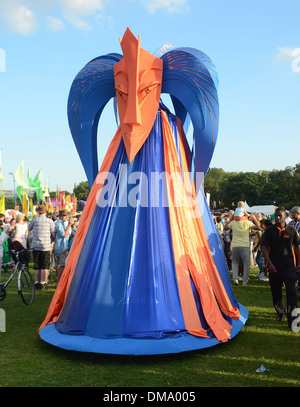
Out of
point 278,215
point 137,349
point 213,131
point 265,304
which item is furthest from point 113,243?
point 265,304

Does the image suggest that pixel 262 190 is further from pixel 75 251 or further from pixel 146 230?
pixel 146 230

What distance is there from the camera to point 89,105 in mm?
6727

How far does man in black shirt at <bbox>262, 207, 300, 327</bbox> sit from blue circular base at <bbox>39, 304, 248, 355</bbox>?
6.25 ft

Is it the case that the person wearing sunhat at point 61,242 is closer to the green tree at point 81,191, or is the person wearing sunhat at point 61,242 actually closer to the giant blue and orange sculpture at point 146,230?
the giant blue and orange sculpture at point 146,230

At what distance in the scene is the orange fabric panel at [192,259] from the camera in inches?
209

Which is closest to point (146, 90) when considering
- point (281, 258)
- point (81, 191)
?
point (281, 258)

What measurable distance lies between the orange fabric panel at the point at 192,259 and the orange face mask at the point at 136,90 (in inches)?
14.6

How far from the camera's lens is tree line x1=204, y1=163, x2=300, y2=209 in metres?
66.8

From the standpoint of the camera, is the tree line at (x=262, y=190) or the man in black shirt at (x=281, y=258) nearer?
the man in black shirt at (x=281, y=258)

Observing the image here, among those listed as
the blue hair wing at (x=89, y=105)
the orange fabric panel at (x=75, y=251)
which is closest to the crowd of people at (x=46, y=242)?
the blue hair wing at (x=89, y=105)

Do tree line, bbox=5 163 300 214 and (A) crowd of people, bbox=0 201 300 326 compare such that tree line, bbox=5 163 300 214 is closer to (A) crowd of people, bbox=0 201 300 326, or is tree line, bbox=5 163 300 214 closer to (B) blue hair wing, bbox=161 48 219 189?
(A) crowd of people, bbox=0 201 300 326

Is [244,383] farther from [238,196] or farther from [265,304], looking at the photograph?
[238,196]

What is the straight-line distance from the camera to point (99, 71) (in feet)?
21.5

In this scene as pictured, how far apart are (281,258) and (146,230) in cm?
261
